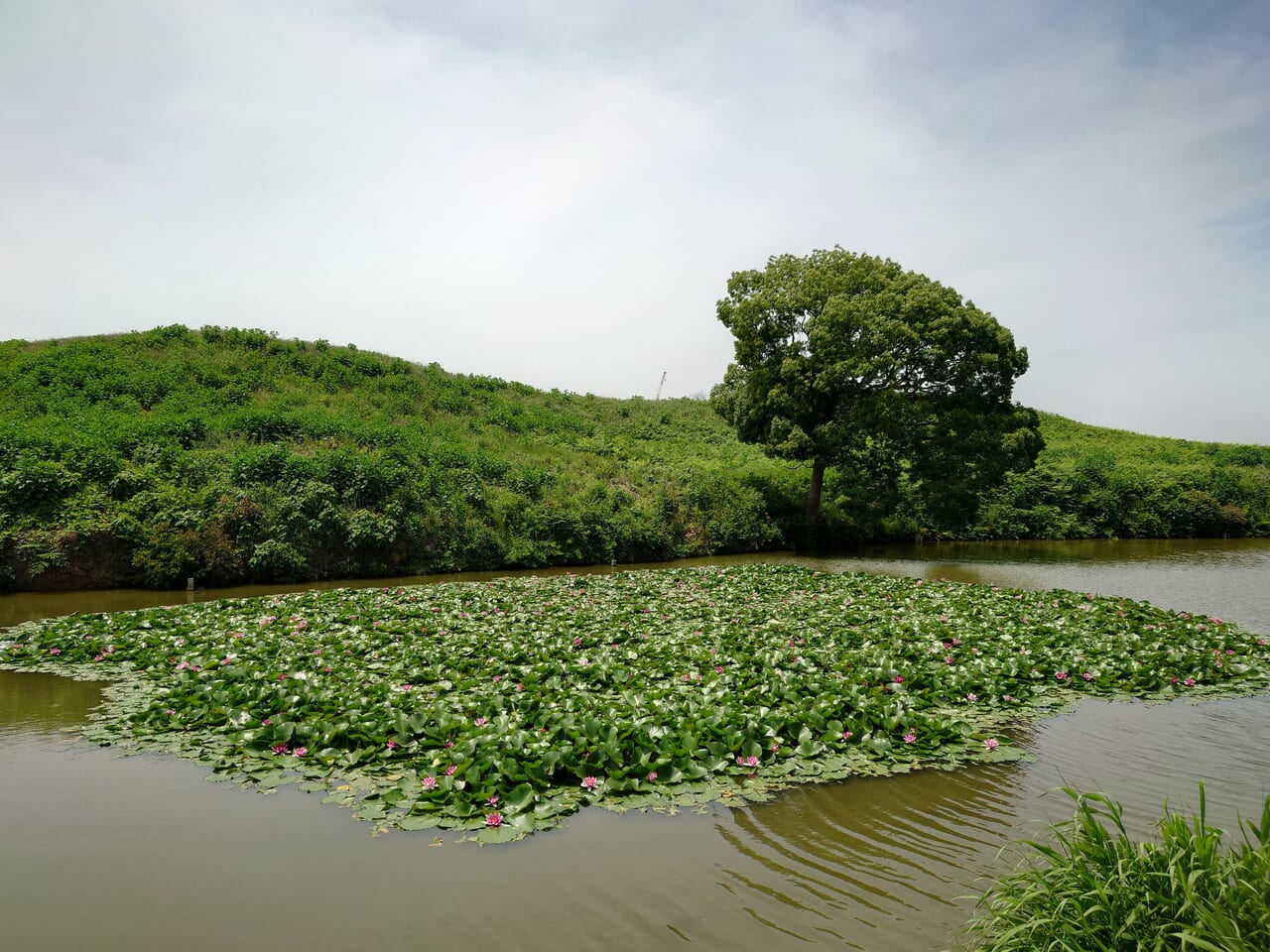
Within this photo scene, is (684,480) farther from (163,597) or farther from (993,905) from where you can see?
(993,905)

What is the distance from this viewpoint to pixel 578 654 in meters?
9.44

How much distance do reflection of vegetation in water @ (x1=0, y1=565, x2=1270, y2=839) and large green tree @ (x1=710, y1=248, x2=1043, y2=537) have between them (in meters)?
10.2

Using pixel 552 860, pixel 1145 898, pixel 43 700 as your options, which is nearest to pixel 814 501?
pixel 43 700

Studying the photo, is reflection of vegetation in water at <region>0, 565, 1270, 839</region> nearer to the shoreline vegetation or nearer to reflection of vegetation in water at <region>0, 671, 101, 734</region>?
reflection of vegetation in water at <region>0, 671, 101, 734</region>

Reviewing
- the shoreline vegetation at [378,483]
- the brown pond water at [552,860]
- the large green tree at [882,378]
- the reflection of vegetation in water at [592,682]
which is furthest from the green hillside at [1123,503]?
the brown pond water at [552,860]

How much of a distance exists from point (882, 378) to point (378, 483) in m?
16.7

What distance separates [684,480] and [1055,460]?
26.2 meters

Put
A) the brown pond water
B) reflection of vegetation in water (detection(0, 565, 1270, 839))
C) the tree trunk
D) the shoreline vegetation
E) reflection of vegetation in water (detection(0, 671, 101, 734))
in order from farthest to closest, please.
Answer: the tree trunk → the shoreline vegetation → reflection of vegetation in water (detection(0, 671, 101, 734)) → reflection of vegetation in water (detection(0, 565, 1270, 839)) → the brown pond water

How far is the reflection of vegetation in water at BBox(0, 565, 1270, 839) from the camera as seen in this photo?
5895 mm

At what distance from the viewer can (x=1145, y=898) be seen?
2.94 m

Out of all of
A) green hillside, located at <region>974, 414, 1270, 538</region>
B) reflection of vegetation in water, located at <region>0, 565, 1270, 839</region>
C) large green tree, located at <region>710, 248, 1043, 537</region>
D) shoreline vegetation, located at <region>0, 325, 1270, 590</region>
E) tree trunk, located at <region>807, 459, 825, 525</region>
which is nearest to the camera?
reflection of vegetation in water, located at <region>0, 565, 1270, 839</region>

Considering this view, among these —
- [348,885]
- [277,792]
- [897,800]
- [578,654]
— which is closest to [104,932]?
[348,885]

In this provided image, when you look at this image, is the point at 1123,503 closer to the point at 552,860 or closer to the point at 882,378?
the point at 882,378

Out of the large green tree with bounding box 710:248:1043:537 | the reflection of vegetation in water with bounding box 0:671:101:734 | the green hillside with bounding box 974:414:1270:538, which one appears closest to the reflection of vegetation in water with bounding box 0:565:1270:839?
the reflection of vegetation in water with bounding box 0:671:101:734
